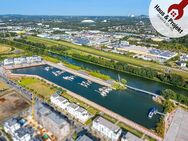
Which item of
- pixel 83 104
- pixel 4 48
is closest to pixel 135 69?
pixel 83 104

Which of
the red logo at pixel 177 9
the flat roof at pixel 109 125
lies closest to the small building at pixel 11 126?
the flat roof at pixel 109 125

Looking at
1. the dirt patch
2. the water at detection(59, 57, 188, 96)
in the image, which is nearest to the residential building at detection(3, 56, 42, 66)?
the water at detection(59, 57, 188, 96)

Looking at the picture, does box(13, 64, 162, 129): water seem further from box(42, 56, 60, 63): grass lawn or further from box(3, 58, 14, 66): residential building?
box(3, 58, 14, 66): residential building

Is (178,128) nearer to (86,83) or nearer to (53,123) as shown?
(53,123)

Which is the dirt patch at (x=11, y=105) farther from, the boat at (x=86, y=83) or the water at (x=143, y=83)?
the water at (x=143, y=83)

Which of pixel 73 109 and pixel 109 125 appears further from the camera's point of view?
pixel 73 109

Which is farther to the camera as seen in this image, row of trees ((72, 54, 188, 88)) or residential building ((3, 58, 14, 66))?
residential building ((3, 58, 14, 66))
